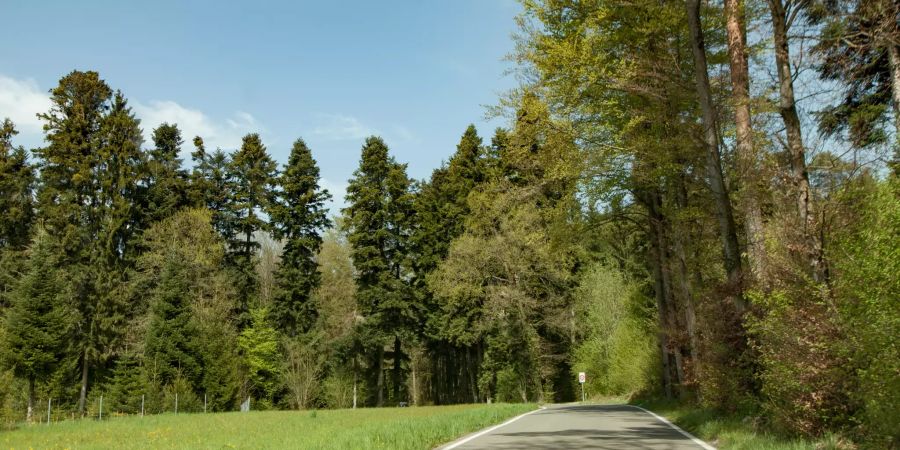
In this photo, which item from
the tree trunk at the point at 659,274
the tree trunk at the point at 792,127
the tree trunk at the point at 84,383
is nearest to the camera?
the tree trunk at the point at 792,127

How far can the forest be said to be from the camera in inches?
375

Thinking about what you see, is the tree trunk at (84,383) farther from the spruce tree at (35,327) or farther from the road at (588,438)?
the road at (588,438)

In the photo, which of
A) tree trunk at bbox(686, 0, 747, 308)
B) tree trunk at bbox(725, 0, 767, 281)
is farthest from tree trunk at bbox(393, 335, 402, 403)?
tree trunk at bbox(725, 0, 767, 281)

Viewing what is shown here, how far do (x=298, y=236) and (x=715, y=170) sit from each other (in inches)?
1451

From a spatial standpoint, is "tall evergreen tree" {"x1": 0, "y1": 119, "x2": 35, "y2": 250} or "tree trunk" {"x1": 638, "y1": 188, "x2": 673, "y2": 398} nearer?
"tree trunk" {"x1": 638, "y1": 188, "x2": 673, "y2": 398}

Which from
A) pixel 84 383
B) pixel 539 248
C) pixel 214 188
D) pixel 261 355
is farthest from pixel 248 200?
pixel 539 248

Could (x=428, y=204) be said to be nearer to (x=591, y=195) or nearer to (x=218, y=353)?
(x=218, y=353)

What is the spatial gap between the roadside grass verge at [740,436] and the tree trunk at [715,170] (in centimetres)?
229

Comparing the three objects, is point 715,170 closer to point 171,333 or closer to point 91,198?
point 171,333

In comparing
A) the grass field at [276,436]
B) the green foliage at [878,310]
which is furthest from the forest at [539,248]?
the grass field at [276,436]

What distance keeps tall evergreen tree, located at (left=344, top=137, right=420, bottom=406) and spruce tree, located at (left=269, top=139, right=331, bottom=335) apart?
2.82 m

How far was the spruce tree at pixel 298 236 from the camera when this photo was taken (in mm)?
45125

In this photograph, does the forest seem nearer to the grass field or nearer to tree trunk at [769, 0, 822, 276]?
tree trunk at [769, 0, 822, 276]

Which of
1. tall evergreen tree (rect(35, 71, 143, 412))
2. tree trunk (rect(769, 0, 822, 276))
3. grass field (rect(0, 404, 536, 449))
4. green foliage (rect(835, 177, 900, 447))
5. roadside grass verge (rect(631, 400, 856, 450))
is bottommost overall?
grass field (rect(0, 404, 536, 449))
